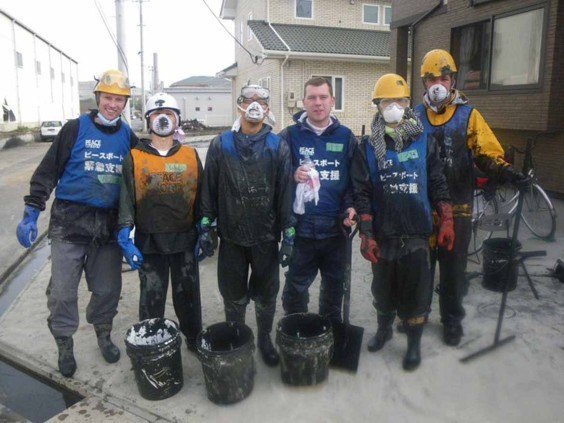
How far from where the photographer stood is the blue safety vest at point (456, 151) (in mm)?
3604

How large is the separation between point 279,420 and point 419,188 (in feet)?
5.81

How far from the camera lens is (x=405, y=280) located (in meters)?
3.48

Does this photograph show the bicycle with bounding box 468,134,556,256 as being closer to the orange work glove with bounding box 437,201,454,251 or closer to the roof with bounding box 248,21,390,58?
the orange work glove with bounding box 437,201,454,251

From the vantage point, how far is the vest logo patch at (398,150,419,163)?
3314 mm

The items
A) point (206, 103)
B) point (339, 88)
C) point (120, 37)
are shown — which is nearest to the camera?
point (120, 37)

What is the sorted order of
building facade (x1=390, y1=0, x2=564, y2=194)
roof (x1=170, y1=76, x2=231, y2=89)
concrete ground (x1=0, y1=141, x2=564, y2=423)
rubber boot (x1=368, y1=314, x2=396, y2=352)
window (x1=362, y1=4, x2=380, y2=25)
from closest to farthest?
concrete ground (x1=0, y1=141, x2=564, y2=423), rubber boot (x1=368, y1=314, x2=396, y2=352), building facade (x1=390, y1=0, x2=564, y2=194), window (x1=362, y1=4, x2=380, y2=25), roof (x1=170, y1=76, x2=231, y2=89)

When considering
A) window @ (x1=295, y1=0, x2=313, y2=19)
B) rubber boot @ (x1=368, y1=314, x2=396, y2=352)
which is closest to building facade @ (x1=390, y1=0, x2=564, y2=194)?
rubber boot @ (x1=368, y1=314, x2=396, y2=352)

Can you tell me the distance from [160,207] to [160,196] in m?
0.08

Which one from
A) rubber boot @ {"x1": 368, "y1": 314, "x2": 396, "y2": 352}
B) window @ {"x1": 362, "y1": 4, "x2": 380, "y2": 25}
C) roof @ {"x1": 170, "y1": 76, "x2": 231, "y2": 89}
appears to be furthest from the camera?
roof @ {"x1": 170, "y1": 76, "x2": 231, "y2": 89}

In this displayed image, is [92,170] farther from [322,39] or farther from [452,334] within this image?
[322,39]

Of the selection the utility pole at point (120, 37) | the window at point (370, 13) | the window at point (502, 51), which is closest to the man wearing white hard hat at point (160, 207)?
the window at point (502, 51)

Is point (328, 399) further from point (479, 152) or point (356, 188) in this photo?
point (479, 152)

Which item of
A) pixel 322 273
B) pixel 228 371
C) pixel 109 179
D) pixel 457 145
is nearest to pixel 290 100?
pixel 457 145

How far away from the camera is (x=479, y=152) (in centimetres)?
365
